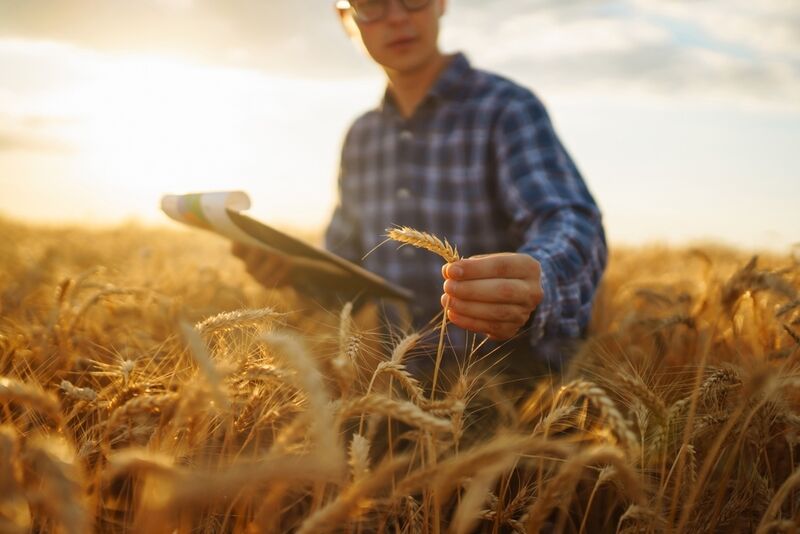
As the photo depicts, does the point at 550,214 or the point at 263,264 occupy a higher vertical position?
the point at 550,214

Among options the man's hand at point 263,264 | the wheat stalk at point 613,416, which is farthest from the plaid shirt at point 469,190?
the wheat stalk at point 613,416

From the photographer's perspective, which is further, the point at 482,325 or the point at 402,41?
the point at 402,41

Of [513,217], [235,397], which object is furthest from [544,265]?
[235,397]

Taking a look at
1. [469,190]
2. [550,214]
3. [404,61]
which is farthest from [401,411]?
[404,61]

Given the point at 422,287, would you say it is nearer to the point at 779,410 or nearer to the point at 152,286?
the point at 152,286

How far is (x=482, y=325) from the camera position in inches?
44.1

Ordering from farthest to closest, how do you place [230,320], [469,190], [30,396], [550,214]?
[469,190], [550,214], [230,320], [30,396]

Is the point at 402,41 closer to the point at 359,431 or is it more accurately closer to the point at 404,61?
the point at 404,61

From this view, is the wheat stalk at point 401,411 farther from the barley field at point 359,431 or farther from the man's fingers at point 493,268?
the man's fingers at point 493,268

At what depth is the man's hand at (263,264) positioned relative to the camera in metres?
2.10

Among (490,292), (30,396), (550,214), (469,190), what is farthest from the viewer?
(469,190)

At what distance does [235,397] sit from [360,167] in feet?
5.94

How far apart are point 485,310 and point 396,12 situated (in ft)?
4.65

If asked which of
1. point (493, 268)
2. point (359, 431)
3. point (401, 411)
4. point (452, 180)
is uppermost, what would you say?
point (452, 180)
